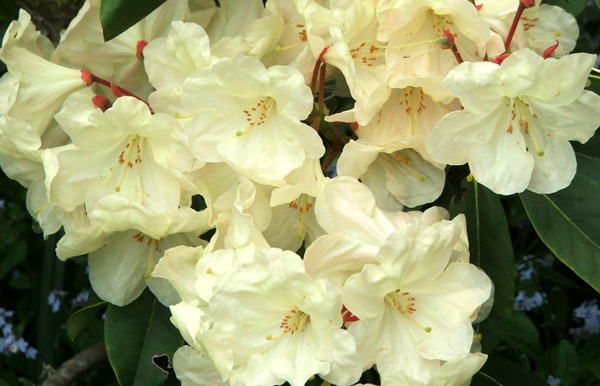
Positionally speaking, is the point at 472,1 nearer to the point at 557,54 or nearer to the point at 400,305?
the point at 557,54

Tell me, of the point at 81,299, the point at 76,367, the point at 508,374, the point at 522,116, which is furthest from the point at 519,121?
the point at 81,299

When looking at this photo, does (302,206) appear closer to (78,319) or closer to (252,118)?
(252,118)

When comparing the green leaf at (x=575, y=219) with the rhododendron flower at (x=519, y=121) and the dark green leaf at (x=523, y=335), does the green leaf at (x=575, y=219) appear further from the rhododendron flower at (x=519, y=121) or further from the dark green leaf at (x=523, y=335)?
the dark green leaf at (x=523, y=335)

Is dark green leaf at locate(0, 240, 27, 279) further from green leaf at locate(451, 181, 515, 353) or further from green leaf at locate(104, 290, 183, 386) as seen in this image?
green leaf at locate(451, 181, 515, 353)

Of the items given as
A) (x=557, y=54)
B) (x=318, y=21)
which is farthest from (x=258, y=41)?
(x=557, y=54)

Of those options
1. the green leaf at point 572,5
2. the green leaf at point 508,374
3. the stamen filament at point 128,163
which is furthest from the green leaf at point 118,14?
the green leaf at point 508,374
